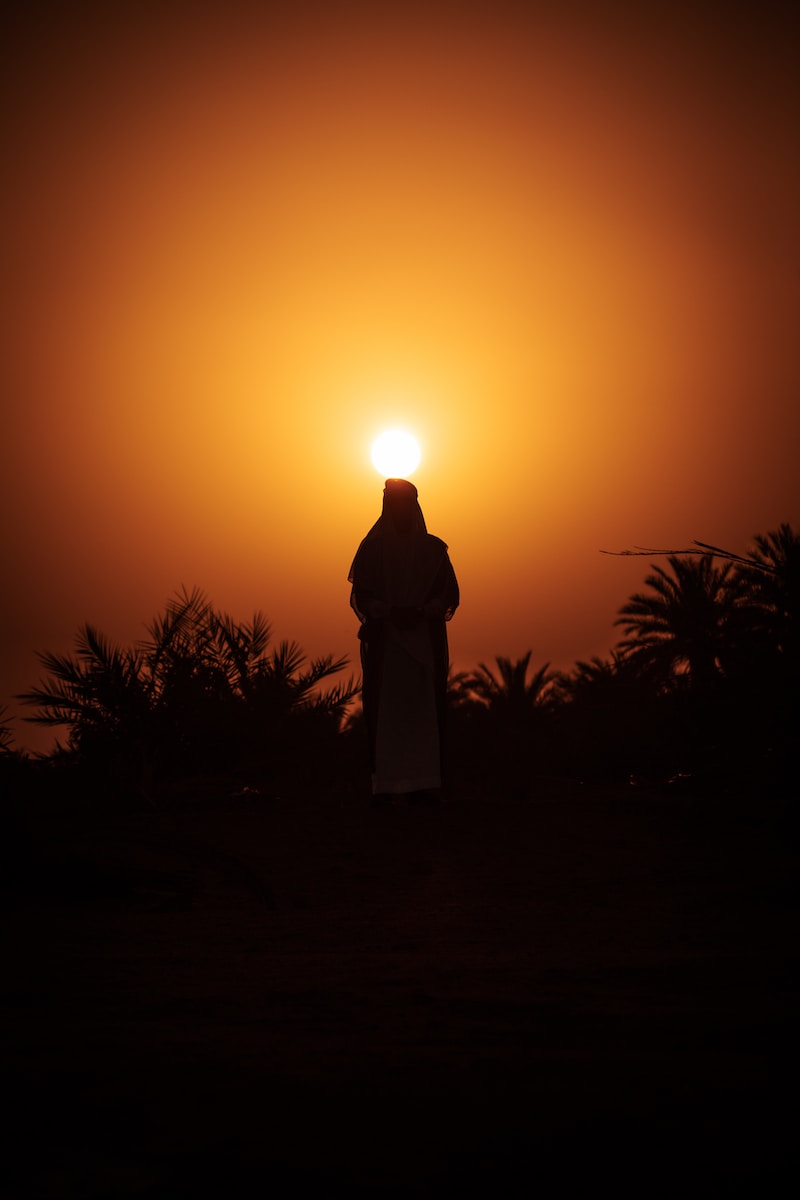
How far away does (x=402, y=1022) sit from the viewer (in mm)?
2922

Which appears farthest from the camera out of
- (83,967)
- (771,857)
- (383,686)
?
(383,686)

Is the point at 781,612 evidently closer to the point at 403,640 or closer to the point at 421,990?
the point at 403,640

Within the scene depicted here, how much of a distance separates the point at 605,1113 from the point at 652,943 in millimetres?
1992

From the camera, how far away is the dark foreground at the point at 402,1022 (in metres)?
1.93

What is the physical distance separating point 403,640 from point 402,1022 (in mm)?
6160

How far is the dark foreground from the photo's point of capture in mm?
1926

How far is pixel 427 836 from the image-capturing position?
7125 millimetres

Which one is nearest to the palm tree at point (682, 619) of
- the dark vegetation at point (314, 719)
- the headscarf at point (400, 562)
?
the dark vegetation at point (314, 719)

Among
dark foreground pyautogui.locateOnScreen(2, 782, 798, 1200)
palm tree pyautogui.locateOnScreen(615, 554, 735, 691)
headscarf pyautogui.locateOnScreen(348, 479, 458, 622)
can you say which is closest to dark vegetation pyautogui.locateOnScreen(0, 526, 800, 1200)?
dark foreground pyautogui.locateOnScreen(2, 782, 798, 1200)

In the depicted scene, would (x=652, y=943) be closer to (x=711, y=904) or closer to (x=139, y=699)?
(x=711, y=904)

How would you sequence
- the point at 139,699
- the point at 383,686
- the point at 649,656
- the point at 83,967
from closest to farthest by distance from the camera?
the point at 83,967, the point at 383,686, the point at 139,699, the point at 649,656

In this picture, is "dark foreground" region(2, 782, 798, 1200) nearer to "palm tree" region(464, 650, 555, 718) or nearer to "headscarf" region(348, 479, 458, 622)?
"headscarf" region(348, 479, 458, 622)

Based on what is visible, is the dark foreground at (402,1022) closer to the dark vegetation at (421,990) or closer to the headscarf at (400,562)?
the dark vegetation at (421,990)

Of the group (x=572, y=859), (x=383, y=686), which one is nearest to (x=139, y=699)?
(x=383, y=686)
